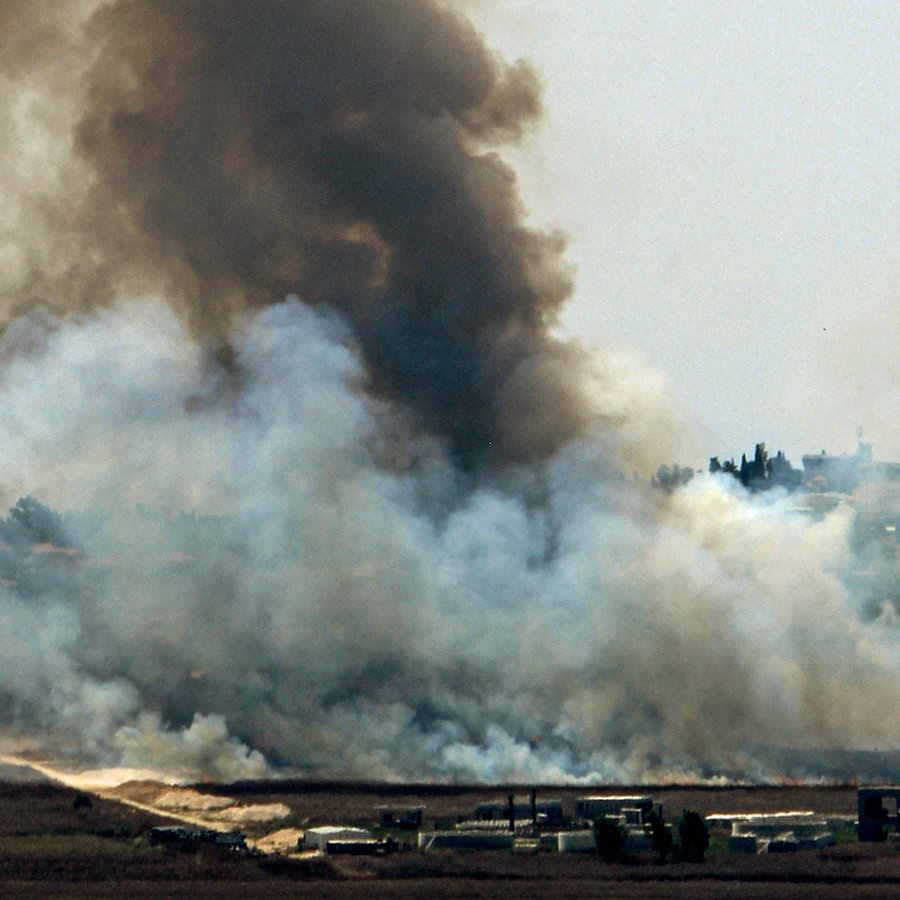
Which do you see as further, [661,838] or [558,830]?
[558,830]

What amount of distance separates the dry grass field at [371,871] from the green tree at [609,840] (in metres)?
0.84

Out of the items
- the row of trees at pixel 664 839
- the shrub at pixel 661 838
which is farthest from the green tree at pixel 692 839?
the shrub at pixel 661 838

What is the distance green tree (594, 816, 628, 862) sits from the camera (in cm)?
10044

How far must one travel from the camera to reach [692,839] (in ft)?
326

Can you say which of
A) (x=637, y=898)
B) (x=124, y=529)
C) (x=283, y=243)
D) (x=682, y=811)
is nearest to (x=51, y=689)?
(x=124, y=529)

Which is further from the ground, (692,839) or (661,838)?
(661,838)

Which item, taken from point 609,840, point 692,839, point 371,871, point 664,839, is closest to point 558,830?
point 609,840

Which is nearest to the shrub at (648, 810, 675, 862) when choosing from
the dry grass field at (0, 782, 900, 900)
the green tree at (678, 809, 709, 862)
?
the green tree at (678, 809, 709, 862)

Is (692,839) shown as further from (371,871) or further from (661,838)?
(371,871)

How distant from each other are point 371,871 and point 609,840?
9.13 m

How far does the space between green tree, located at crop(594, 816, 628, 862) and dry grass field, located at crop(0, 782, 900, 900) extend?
84 centimetres

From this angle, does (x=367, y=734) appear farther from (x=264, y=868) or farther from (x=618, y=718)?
(x=264, y=868)

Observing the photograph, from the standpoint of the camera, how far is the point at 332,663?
130000 millimetres

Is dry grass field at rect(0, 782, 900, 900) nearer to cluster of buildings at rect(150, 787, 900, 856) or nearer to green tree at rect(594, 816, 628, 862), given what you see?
green tree at rect(594, 816, 628, 862)
